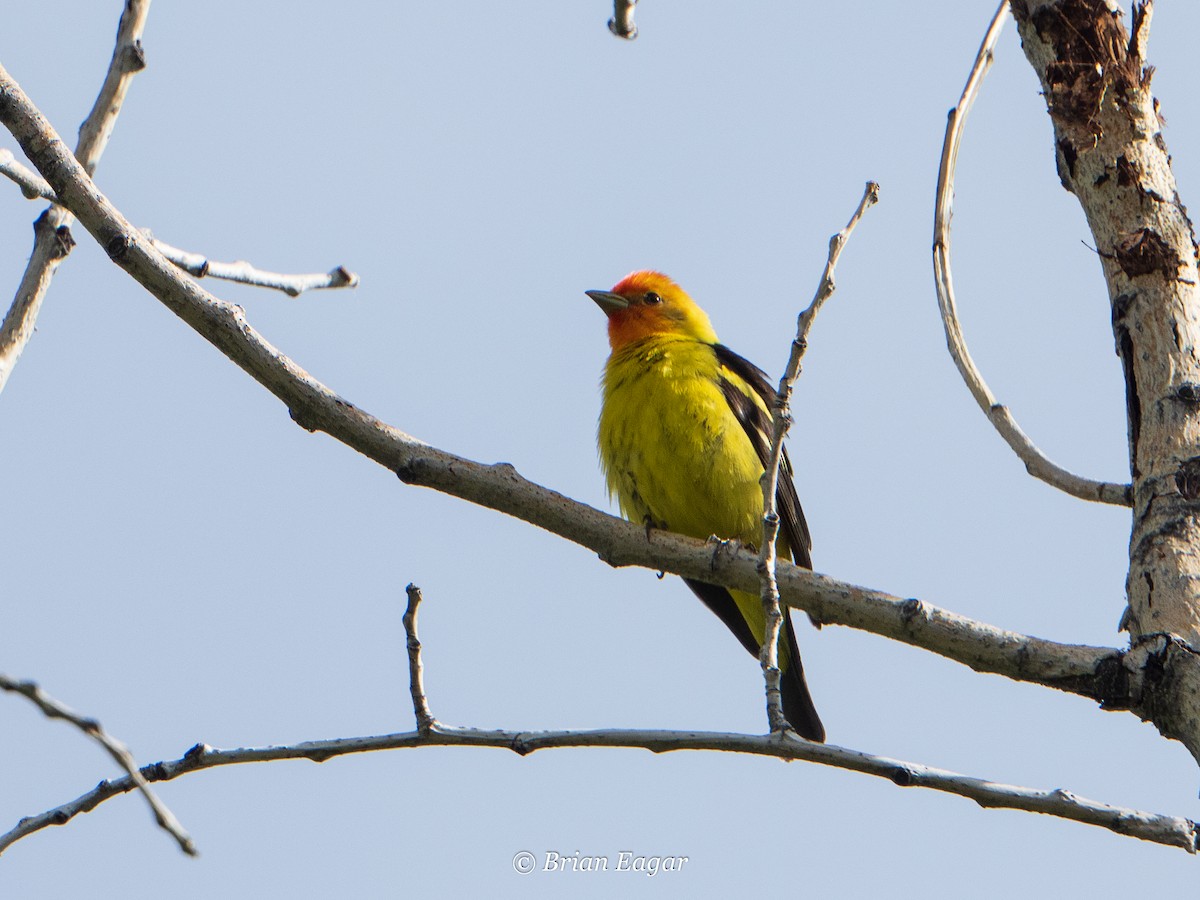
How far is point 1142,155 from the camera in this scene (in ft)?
11.5

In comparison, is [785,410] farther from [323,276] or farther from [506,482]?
[323,276]

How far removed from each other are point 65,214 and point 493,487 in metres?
1.30

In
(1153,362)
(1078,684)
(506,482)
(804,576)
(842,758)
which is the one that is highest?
(1153,362)

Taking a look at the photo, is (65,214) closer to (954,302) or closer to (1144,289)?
(954,302)

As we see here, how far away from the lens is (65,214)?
3379mm

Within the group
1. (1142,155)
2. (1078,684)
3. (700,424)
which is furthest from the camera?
(700,424)

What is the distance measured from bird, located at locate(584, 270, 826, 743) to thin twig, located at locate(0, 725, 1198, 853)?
2928 millimetres

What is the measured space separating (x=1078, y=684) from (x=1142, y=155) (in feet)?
4.81

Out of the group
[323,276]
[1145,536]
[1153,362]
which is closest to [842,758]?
[1145,536]

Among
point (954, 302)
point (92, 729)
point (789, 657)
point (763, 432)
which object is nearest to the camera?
point (92, 729)

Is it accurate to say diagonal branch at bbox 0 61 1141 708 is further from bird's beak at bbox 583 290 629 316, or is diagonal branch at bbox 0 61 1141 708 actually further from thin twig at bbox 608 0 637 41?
bird's beak at bbox 583 290 629 316

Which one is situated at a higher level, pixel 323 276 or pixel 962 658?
pixel 323 276

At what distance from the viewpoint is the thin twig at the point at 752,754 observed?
2477 mm

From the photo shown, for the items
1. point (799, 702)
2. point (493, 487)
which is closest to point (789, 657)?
point (799, 702)
